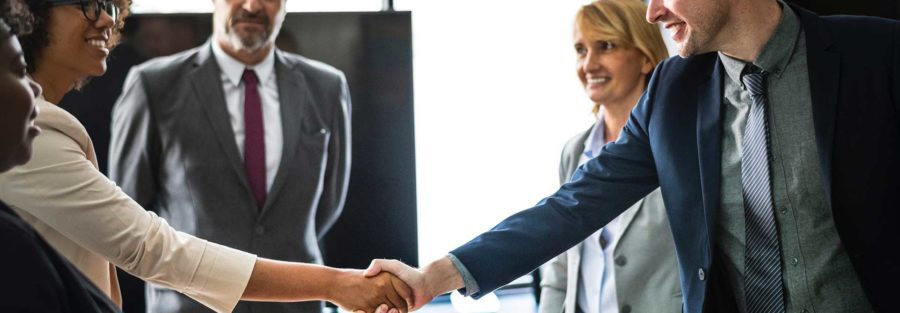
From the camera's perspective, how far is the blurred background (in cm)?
383

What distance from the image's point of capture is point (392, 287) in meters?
2.91

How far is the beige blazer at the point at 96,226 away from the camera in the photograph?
2.14 meters

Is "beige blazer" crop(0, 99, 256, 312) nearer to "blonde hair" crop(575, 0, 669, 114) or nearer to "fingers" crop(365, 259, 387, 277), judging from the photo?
"fingers" crop(365, 259, 387, 277)

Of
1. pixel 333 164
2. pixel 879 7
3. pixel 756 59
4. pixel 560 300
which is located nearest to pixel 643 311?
pixel 560 300

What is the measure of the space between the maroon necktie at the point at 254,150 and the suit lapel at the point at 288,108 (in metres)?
0.04

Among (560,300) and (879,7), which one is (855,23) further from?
(879,7)

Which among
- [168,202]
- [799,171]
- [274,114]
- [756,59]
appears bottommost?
[168,202]

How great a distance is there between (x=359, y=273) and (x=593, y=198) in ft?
2.27

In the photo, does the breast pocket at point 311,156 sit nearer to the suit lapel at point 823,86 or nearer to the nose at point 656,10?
the nose at point 656,10

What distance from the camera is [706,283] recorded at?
2.34m

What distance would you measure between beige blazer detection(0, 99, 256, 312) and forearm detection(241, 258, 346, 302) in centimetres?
6

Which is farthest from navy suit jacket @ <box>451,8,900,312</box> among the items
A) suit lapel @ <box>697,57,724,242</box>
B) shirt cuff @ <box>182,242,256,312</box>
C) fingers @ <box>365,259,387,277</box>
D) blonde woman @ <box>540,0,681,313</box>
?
shirt cuff @ <box>182,242,256,312</box>

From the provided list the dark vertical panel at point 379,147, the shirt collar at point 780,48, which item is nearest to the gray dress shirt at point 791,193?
the shirt collar at point 780,48

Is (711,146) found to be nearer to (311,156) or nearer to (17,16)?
(17,16)
